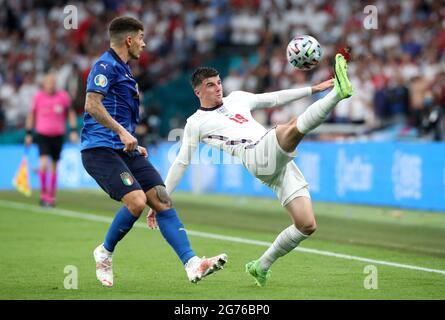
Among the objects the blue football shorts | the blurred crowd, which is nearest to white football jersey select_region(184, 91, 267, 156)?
the blue football shorts

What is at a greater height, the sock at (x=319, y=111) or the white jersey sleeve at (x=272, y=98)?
the white jersey sleeve at (x=272, y=98)

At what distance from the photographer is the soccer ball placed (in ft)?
30.6

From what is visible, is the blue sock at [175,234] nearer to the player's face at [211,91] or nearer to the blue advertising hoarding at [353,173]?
the player's face at [211,91]

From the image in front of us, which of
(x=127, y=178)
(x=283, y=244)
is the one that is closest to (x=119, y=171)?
(x=127, y=178)

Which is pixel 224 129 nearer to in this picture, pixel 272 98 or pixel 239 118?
pixel 239 118

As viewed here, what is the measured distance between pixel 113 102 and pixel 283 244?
2057 millimetres

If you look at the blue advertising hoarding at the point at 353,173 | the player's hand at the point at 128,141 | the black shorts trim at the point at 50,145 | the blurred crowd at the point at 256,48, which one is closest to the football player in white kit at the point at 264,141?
the player's hand at the point at 128,141

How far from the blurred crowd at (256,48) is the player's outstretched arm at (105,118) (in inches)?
440

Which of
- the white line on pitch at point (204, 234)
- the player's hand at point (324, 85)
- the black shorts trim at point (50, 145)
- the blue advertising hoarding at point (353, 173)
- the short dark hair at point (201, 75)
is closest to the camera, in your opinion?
the player's hand at point (324, 85)

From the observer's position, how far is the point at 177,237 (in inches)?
350

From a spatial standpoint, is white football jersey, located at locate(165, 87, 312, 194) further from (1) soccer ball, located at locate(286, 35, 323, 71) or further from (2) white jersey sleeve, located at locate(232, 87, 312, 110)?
(1) soccer ball, located at locate(286, 35, 323, 71)

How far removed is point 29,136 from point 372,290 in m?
11.9

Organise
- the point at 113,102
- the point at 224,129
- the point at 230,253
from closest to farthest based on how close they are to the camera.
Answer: the point at 113,102 < the point at 224,129 < the point at 230,253

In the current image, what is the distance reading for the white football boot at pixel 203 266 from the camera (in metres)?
8.45
